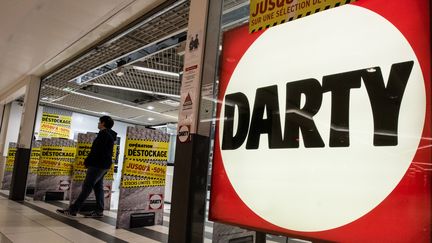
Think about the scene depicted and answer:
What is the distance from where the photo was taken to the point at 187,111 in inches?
101

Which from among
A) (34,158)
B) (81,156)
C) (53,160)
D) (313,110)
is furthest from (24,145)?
(313,110)

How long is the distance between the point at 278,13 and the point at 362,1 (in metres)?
0.47

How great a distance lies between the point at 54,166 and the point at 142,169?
3.03 metres

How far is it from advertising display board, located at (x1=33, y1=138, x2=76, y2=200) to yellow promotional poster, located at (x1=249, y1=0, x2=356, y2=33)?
5.69 meters

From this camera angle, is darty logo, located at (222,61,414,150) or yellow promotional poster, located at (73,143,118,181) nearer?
darty logo, located at (222,61,414,150)

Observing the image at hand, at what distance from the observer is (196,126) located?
247 cm

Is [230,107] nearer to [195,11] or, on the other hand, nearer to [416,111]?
[416,111]

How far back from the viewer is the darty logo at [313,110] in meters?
1.31

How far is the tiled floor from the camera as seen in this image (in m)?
3.18

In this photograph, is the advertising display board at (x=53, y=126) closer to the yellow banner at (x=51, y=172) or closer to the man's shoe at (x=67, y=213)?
the yellow banner at (x=51, y=172)

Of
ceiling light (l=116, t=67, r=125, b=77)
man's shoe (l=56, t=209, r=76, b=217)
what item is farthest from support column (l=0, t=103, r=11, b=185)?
man's shoe (l=56, t=209, r=76, b=217)

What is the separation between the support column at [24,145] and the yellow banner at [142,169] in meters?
3.48

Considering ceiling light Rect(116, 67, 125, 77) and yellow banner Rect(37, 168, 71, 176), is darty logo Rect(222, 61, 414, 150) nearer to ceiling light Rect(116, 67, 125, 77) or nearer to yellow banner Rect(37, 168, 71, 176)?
ceiling light Rect(116, 67, 125, 77)

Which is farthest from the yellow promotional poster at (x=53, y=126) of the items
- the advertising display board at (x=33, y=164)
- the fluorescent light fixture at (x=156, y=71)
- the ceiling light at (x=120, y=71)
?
the fluorescent light fixture at (x=156, y=71)
